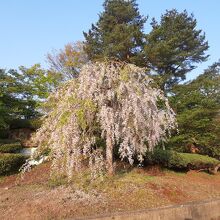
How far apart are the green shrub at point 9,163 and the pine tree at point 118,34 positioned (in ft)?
32.4

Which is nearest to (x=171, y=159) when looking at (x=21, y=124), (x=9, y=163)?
(x=9, y=163)

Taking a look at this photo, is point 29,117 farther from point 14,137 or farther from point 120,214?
point 120,214

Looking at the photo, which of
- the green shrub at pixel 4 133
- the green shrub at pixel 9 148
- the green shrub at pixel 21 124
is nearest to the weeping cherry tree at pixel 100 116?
the green shrub at pixel 9 148

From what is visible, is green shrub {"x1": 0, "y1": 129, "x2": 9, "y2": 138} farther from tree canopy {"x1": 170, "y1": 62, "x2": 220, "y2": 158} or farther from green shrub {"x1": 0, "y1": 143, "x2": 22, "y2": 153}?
tree canopy {"x1": 170, "y1": 62, "x2": 220, "y2": 158}

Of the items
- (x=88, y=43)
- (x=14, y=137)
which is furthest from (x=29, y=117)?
(x=88, y=43)

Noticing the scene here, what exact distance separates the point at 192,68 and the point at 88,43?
26.8 ft

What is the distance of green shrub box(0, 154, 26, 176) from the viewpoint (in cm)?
1113

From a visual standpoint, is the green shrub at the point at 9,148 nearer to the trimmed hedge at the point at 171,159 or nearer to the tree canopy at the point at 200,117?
→ the trimmed hedge at the point at 171,159

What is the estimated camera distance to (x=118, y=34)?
67.1 ft

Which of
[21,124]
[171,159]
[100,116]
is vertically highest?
[21,124]

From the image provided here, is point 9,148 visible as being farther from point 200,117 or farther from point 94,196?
point 200,117

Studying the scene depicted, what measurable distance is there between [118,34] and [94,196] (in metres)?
14.8

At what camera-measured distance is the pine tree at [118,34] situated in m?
20.3

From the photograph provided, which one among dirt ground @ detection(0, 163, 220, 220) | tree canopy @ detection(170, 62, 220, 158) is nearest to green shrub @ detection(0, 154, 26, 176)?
dirt ground @ detection(0, 163, 220, 220)
